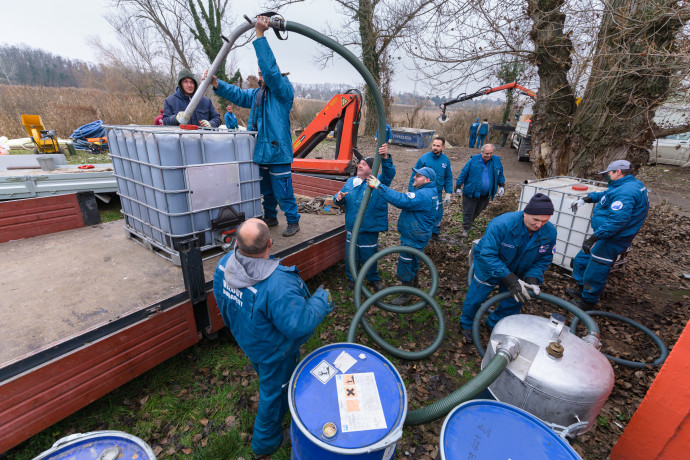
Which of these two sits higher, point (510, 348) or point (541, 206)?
point (541, 206)

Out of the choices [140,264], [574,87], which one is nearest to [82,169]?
[140,264]

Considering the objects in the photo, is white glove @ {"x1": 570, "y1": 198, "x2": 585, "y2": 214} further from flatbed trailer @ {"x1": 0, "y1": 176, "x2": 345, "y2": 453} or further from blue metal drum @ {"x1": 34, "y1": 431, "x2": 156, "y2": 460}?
blue metal drum @ {"x1": 34, "y1": 431, "x2": 156, "y2": 460}

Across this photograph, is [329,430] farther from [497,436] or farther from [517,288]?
[517,288]

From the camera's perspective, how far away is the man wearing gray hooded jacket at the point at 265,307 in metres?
1.98

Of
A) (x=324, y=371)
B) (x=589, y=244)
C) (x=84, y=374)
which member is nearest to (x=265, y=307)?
(x=324, y=371)

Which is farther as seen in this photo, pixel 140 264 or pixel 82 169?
pixel 82 169

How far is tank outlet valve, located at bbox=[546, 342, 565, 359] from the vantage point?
2.16 m

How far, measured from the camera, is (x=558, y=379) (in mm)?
2109

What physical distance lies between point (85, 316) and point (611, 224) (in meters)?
6.26

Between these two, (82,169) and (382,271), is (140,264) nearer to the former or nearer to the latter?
(382,271)

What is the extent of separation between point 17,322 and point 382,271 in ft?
14.9

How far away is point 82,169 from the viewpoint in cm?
698

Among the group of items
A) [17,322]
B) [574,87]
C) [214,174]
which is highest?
[574,87]

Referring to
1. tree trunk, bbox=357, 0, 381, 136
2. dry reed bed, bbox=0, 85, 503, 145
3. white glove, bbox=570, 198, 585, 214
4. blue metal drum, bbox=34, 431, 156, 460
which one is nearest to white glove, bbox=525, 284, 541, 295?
white glove, bbox=570, 198, 585, 214
